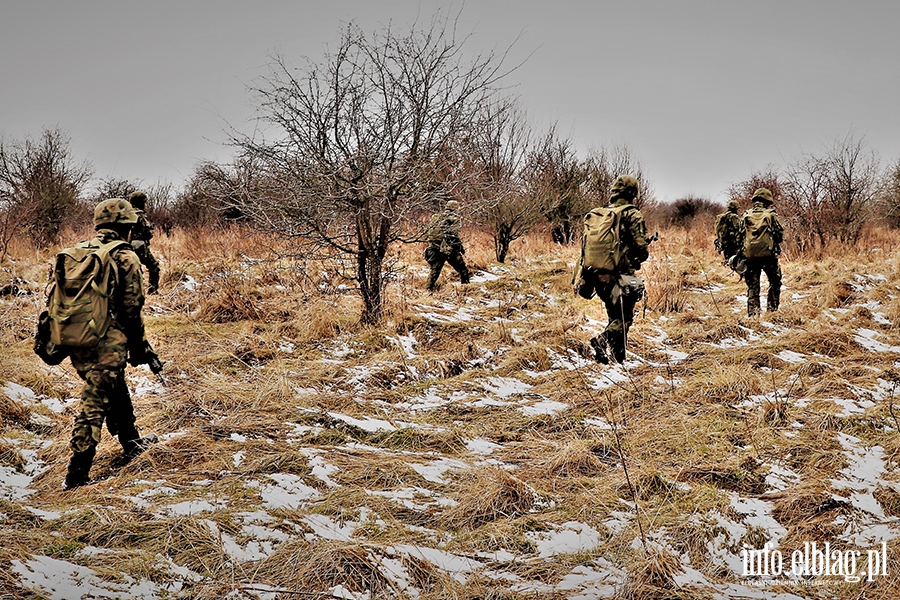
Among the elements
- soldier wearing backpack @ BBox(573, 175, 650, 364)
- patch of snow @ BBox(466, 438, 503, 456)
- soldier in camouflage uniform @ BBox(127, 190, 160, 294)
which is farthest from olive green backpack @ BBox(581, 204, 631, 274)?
soldier in camouflage uniform @ BBox(127, 190, 160, 294)

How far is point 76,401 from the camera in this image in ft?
15.6

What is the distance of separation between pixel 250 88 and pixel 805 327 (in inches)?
288

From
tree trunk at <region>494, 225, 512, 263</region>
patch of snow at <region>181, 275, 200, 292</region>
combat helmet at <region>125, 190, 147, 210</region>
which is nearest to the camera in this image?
combat helmet at <region>125, 190, 147, 210</region>

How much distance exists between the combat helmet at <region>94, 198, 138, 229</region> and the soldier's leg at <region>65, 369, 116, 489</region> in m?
0.92

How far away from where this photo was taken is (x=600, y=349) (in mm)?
6402

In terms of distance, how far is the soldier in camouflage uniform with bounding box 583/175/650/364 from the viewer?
613cm

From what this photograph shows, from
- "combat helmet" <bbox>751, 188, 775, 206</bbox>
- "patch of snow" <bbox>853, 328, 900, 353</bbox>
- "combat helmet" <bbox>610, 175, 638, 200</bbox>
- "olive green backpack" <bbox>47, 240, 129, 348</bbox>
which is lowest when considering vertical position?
"patch of snow" <bbox>853, 328, 900, 353</bbox>

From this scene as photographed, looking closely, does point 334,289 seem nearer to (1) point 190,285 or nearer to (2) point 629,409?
(1) point 190,285

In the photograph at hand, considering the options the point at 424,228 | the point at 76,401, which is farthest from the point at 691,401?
the point at 76,401

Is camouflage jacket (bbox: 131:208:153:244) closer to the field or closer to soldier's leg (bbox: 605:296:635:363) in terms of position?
the field

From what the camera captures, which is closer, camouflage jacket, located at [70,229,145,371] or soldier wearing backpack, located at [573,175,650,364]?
camouflage jacket, located at [70,229,145,371]

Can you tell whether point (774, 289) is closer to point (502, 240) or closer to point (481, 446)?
point (481, 446)

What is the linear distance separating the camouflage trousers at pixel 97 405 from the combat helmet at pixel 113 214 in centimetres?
91

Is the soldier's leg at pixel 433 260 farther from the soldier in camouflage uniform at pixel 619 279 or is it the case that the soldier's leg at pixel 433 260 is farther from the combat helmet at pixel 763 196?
the combat helmet at pixel 763 196
